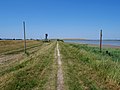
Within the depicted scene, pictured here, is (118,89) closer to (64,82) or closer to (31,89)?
Answer: (64,82)

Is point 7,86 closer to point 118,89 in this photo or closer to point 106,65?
point 118,89

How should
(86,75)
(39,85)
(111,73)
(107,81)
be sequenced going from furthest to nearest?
(86,75), (111,73), (107,81), (39,85)

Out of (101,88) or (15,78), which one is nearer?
(101,88)

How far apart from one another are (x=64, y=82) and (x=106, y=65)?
4.73 meters

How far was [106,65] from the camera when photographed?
50.2 feet

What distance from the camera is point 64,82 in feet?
37.9

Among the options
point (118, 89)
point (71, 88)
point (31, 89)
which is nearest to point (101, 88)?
point (118, 89)

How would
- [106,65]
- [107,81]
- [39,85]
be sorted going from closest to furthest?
[39,85]
[107,81]
[106,65]

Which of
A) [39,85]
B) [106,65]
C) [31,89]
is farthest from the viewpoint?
[106,65]

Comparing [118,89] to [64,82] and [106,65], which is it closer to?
[64,82]

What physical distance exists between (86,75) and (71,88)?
3883 mm

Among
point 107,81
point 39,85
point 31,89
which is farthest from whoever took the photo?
point 107,81

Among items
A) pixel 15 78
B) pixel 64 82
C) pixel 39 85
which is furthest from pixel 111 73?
pixel 15 78

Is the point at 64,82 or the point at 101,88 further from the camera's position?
the point at 64,82
